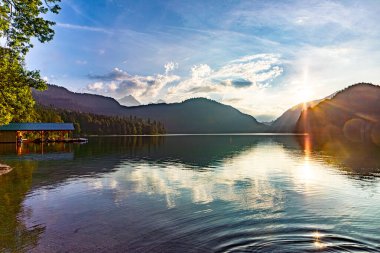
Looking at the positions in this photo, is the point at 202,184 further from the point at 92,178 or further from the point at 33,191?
the point at 33,191

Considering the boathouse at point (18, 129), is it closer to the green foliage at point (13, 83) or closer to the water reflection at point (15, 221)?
the water reflection at point (15, 221)

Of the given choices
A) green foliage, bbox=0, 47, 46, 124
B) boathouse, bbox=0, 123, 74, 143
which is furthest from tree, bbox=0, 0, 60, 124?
boathouse, bbox=0, 123, 74, 143

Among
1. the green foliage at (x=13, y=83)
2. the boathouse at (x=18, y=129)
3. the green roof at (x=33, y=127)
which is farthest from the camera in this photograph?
the green roof at (x=33, y=127)

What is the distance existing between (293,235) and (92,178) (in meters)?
29.4

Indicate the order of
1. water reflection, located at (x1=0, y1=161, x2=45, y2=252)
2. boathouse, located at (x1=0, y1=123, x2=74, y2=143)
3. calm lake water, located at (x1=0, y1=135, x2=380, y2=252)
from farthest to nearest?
boathouse, located at (x1=0, y1=123, x2=74, y2=143)
calm lake water, located at (x1=0, y1=135, x2=380, y2=252)
water reflection, located at (x1=0, y1=161, x2=45, y2=252)

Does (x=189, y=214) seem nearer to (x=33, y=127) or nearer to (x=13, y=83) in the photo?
(x=13, y=83)

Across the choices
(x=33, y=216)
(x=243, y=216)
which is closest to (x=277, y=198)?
(x=243, y=216)

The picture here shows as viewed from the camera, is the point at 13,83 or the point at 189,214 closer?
the point at 189,214

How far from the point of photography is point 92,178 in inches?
1631

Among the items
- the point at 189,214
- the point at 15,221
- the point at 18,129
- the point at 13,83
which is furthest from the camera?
the point at 18,129

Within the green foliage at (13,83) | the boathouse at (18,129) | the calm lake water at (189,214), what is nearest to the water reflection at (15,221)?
the calm lake water at (189,214)

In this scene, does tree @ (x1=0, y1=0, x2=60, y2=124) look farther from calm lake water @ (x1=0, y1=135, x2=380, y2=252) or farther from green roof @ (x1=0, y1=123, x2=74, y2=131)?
green roof @ (x1=0, y1=123, x2=74, y2=131)

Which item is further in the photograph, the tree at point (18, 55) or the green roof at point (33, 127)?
the green roof at point (33, 127)

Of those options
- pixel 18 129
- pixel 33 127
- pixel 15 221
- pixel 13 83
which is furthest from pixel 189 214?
pixel 33 127
